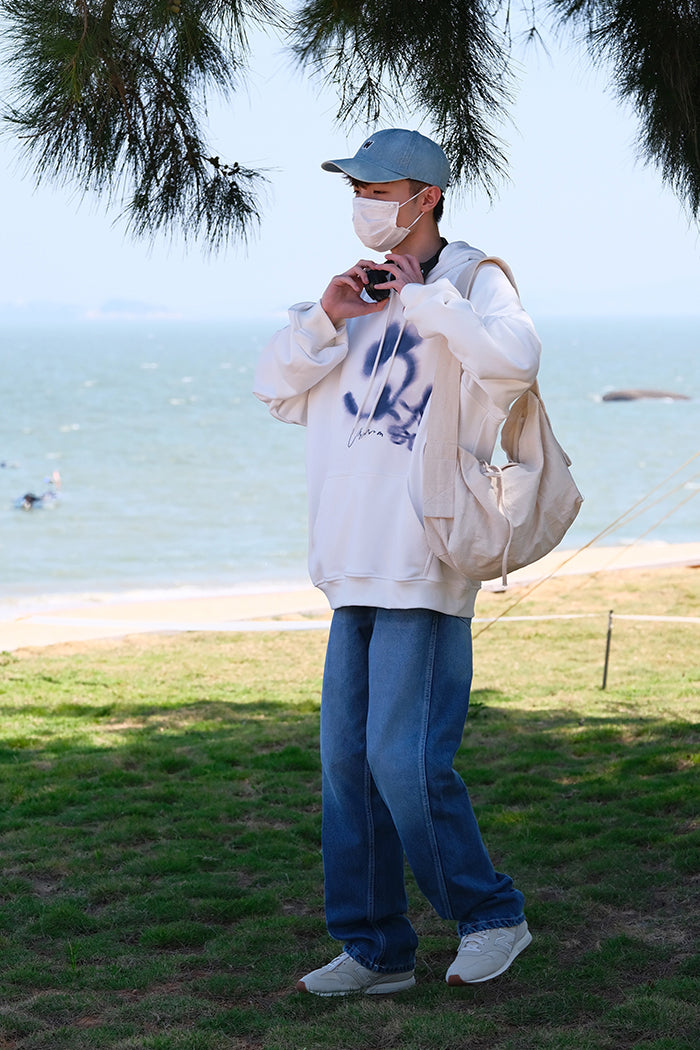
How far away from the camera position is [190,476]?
97.6 feet

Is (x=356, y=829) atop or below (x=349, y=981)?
atop

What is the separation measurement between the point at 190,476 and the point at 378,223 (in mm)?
27388

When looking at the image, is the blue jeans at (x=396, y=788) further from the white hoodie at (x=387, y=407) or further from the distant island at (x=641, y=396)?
the distant island at (x=641, y=396)

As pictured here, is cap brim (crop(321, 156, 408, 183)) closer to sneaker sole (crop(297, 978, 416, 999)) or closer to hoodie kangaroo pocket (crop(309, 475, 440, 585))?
hoodie kangaroo pocket (crop(309, 475, 440, 585))

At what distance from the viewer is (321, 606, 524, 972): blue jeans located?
2514mm

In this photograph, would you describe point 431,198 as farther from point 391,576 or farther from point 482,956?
point 482,956

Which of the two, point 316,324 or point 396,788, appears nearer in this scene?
point 396,788

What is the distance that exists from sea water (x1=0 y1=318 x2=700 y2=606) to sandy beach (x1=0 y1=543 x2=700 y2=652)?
1.03 meters

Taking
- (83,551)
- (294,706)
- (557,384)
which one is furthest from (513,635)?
(557,384)

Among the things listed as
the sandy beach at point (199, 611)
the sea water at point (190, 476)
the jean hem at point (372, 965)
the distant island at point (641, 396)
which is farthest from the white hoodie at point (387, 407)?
the distant island at point (641, 396)

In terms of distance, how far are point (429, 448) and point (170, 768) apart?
9.82ft

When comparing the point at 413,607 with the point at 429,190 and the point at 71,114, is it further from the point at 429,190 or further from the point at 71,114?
the point at 71,114

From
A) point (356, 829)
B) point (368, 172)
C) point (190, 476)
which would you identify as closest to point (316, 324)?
point (368, 172)

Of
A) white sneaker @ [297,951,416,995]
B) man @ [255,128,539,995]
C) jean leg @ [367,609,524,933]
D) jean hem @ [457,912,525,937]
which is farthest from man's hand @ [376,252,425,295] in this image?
white sneaker @ [297,951,416,995]
